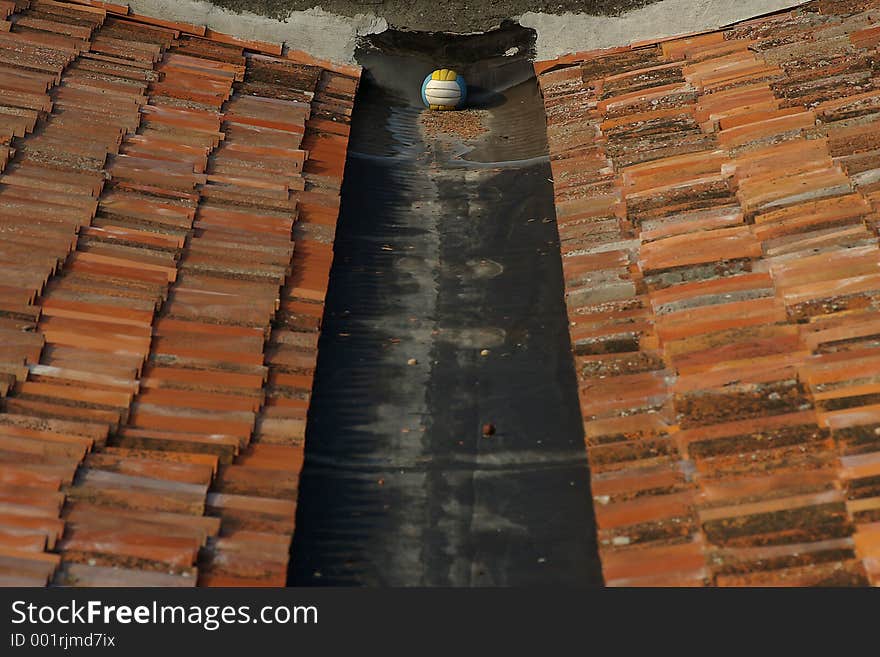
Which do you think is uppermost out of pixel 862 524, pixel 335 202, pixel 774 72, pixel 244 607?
pixel 774 72

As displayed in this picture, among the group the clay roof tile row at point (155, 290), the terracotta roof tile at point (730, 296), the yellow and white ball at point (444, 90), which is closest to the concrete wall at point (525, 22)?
the clay roof tile row at point (155, 290)

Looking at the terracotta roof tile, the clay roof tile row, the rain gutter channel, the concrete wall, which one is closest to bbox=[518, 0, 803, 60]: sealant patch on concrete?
the concrete wall

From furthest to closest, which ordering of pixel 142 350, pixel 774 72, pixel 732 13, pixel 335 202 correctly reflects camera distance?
pixel 732 13 → pixel 774 72 → pixel 335 202 → pixel 142 350

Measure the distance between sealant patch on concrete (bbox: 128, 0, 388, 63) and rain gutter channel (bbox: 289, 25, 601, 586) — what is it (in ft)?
2.79

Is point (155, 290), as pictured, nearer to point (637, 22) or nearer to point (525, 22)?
point (525, 22)

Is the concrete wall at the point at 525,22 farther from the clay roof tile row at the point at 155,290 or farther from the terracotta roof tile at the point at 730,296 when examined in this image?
the terracotta roof tile at the point at 730,296

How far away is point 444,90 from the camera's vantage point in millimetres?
13203

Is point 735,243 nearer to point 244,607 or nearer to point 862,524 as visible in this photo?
point 862,524

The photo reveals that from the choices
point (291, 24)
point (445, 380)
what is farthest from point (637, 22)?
point (445, 380)

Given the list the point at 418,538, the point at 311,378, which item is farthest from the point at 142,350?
the point at 418,538

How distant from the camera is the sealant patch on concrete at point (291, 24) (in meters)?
13.0

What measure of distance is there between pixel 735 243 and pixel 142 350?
4.36 meters

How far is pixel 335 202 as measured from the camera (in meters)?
10.4

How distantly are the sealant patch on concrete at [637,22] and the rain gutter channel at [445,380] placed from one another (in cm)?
95
